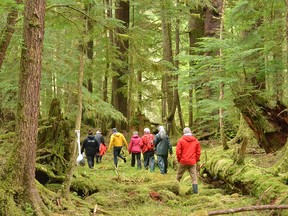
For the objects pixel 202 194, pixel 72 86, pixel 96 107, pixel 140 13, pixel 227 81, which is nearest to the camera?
pixel 202 194

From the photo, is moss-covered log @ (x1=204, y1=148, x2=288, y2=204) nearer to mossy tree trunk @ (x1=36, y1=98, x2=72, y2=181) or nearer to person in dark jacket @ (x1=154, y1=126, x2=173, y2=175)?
person in dark jacket @ (x1=154, y1=126, x2=173, y2=175)

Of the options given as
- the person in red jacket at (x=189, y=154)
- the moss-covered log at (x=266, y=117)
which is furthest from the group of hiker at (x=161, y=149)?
the moss-covered log at (x=266, y=117)

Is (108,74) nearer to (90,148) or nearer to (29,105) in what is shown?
(90,148)

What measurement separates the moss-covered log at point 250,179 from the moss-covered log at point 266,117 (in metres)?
1.38

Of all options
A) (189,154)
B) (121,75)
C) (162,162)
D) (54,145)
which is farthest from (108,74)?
(54,145)

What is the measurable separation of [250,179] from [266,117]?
11.7 feet

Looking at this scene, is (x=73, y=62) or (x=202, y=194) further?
(x=73, y=62)

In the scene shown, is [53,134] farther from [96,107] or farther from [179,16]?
[179,16]

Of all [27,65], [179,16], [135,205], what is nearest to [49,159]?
[135,205]

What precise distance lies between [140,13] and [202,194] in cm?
1777

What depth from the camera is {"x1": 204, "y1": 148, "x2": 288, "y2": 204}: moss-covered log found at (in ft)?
24.9

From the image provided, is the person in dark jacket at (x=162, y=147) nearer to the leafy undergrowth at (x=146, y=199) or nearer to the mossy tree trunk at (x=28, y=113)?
the leafy undergrowth at (x=146, y=199)

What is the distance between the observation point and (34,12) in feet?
23.0

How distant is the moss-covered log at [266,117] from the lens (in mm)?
12070
